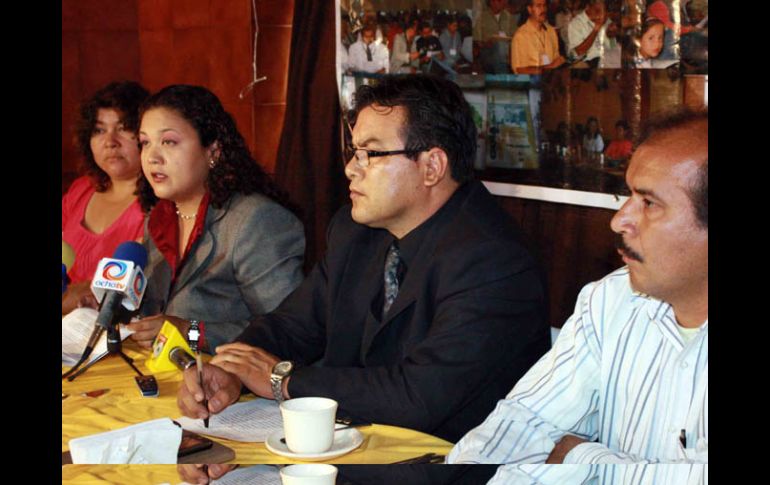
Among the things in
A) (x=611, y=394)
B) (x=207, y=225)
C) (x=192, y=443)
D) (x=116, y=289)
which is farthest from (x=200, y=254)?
(x=611, y=394)

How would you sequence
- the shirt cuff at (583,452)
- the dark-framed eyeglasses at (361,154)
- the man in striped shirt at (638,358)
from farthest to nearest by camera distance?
1. the dark-framed eyeglasses at (361,154)
2. the shirt cuff at (583,452)
3. the man in striped shirt at (638,358)

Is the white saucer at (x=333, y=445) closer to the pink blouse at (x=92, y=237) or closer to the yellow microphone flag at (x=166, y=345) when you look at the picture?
the yellow microphone flag at (x=166, y=345)

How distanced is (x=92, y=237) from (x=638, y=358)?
931 mm

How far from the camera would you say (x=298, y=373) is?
5.09 feet

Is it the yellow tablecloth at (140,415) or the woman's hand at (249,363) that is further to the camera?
the woman's hand at (249,363)

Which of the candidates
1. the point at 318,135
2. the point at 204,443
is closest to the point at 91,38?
the point at 318,135

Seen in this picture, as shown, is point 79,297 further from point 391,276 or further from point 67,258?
point 391,276

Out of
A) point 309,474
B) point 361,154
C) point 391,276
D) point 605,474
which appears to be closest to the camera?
point 309,474

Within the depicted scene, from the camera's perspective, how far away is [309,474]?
1.32 m

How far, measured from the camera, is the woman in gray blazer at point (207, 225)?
58.5 inches

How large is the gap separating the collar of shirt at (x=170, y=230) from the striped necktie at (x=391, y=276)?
331 millimetres

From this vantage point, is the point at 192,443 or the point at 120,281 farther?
the point at 120,281

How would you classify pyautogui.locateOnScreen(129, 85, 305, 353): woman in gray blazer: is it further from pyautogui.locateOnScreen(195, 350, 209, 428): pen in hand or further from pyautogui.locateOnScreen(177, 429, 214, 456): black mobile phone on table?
pyautogui.locateOnScreen(177, 429, 214, 456): black mobile phone on table

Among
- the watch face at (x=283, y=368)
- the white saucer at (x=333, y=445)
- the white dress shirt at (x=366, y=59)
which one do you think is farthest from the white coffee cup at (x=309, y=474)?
the white dress shirt at (x=366, y=59)
